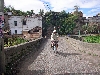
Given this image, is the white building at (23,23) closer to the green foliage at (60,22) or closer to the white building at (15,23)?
the white building at (15,23)

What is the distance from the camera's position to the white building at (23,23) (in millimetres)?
47312

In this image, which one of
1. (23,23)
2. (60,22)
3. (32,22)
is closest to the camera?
(32,22)

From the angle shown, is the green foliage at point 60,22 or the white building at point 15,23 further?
the green foliage at point 60,22

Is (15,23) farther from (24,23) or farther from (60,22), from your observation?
(60,22)

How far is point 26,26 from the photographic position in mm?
48281

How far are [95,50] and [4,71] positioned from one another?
7100mm

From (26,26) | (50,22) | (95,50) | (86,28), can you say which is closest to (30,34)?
(26,26)

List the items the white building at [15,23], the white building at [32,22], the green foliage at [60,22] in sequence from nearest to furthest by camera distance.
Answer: the white building at [32,22]
the white building at [15,23]
the green foliage at [60,22]

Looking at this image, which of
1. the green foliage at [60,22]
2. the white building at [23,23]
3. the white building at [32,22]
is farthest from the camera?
the green foliage at [60,22]

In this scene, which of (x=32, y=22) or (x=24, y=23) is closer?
(x=32, y=22)

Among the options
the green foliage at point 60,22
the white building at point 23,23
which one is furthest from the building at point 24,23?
the green foliage at point 60,22

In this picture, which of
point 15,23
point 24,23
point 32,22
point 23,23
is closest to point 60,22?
point 32,22

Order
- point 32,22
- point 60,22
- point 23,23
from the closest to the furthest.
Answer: point 32,22 → point 23,23 → point 60,22

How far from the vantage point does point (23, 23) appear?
4862cm
